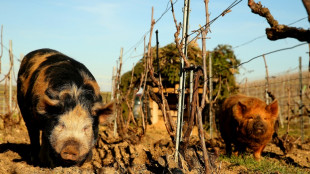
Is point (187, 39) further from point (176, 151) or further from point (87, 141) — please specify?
point (87, 141)

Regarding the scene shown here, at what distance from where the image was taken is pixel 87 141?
4.78 m

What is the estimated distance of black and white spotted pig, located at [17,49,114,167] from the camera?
4652 mm

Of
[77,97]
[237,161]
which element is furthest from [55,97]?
[237,161]

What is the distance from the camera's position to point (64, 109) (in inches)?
190

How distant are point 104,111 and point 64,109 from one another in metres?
0.61

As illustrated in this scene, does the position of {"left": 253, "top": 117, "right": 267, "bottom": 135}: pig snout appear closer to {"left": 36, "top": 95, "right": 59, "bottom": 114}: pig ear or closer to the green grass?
the green grass

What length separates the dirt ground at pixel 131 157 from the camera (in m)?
4.35

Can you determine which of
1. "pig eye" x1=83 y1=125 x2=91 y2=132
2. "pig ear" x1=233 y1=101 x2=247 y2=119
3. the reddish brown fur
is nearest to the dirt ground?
"pig eye" x1=83 y1=125 x2=91 y2=132

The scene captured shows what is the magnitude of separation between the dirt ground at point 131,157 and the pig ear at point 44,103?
2.72ft

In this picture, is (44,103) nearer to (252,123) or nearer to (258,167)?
(258,167)

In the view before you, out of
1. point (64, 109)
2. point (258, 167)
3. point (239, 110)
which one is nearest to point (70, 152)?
point (64, 109)

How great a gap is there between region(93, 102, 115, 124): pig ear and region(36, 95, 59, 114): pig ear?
23.2 inches

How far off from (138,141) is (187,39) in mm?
3117

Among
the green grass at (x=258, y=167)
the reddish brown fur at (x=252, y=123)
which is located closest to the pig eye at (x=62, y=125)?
the green grass at (x=258, y=167)
